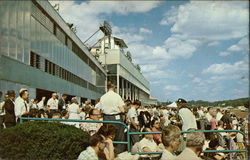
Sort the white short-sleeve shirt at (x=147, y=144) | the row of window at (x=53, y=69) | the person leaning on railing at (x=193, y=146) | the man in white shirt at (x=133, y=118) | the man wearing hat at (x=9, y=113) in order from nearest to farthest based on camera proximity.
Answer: the person leaning on railing at (x=193, y=146) → the man wearing hat at (x=9, y=113) → the white short-sleeve shirt at (x=147, y=144) → the man in white shirt at (x=133, y=118) → the row of window at (x=53, y=69)

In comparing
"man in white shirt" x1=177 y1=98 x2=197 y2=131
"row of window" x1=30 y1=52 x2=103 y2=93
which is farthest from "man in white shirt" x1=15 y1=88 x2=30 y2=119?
"row of window" x1=30 y1=52 x2=103 y2=93

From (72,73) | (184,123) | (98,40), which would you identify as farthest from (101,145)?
(98,40)

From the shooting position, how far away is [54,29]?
25328 millimetres

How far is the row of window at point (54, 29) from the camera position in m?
19.9

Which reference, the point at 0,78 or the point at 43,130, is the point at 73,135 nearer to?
the point at 43,130

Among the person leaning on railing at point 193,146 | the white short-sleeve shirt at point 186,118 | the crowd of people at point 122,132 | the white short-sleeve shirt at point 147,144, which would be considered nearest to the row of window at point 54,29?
the crowd of people at point 122,132

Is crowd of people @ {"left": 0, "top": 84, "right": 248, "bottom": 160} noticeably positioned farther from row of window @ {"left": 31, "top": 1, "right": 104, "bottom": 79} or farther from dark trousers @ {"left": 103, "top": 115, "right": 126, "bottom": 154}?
row of window @ {"left": 31, "top": 1, "right": 104, "bottom": 79}

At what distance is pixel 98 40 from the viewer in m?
63.9

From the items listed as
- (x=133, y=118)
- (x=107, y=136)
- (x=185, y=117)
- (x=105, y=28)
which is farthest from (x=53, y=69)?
(x=105, y=28)

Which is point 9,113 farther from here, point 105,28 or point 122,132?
point 105,28

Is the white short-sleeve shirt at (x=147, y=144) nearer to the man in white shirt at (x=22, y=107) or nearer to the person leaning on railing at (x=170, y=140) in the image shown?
the man in white shirt at (x=22, y=107)

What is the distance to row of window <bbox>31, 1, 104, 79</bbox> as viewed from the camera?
65.4 ft

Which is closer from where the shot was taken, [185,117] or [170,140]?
[170,140]

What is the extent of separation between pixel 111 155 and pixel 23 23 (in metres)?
12.3
